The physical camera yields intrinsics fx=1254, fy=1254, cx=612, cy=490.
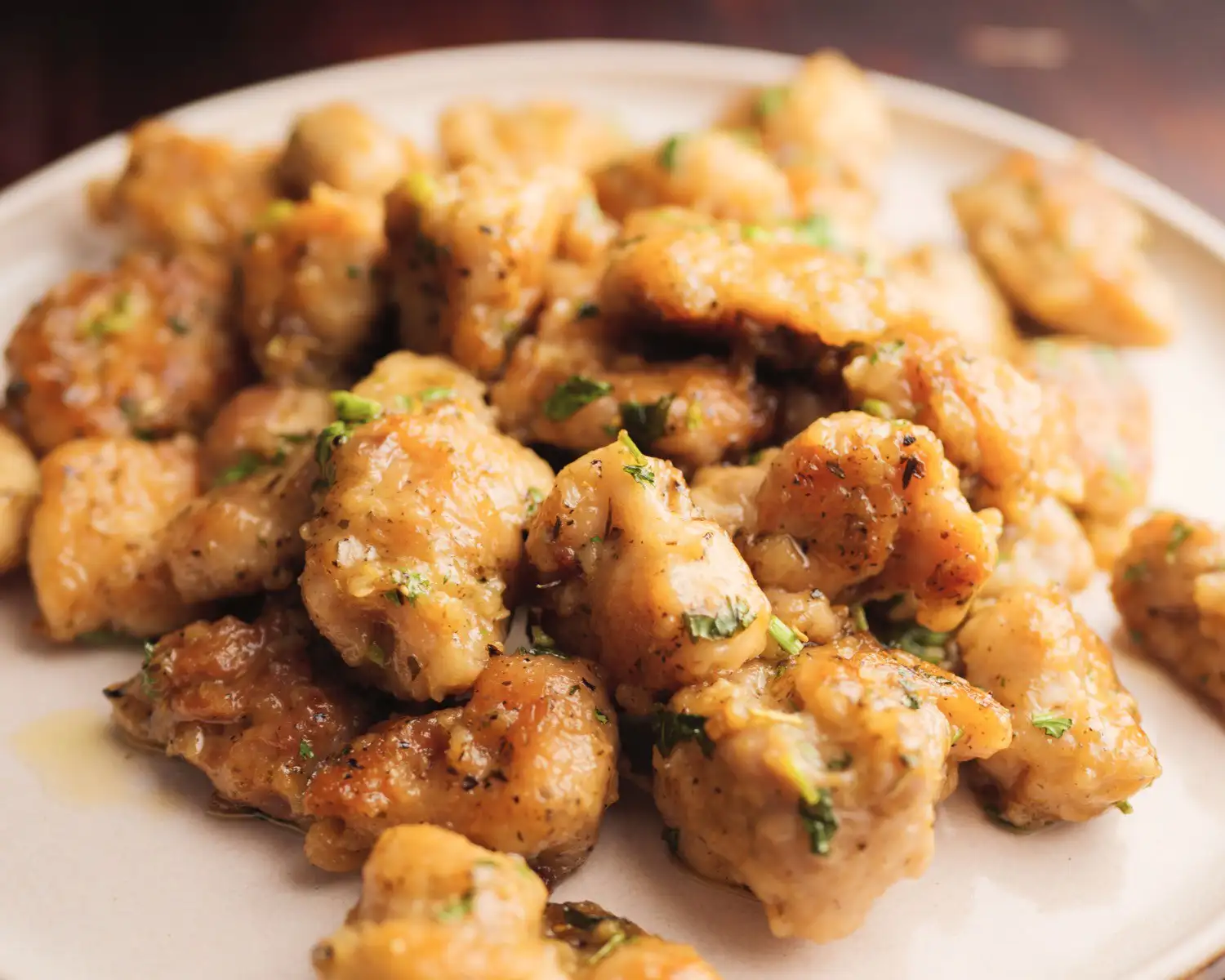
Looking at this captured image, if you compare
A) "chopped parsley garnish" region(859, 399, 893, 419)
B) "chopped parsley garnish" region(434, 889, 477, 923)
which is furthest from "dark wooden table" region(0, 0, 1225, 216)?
"chopped parsley garnish" region(434, 889, 477, 923)

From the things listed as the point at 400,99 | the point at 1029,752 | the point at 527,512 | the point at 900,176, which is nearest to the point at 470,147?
the point at 400,99

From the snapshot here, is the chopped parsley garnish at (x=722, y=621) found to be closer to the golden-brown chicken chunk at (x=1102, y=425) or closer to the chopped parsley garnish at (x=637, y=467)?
the chopped parsley garnish at (x=637, y=467)

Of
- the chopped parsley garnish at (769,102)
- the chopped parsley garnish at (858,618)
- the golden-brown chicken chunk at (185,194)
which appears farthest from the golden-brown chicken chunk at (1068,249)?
the golden-brown chicken chunk at (185,194)

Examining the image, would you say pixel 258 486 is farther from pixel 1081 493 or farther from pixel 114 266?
pixel 1081 493

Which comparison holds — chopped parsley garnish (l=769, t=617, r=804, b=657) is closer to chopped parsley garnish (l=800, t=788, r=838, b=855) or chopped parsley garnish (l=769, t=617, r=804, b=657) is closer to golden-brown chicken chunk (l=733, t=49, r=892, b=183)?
chopped parsley garnish (l=800, t=788, r=838, b=855)

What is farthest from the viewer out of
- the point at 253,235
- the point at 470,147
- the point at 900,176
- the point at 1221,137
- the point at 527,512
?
the point at 1221,137

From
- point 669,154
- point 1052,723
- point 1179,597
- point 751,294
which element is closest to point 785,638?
point 1052,723

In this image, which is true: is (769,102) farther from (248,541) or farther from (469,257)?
(248,541)
